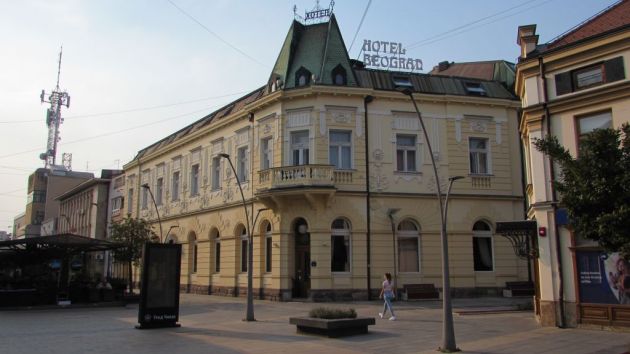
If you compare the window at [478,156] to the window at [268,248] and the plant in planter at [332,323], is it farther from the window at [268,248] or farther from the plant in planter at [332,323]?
the plant in planter at [332,323]

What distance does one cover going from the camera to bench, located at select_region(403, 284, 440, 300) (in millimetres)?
27312

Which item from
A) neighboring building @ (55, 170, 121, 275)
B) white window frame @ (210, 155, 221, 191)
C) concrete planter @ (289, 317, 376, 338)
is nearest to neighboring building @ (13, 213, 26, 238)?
neighboring building @ (55, 170, 121, 275)

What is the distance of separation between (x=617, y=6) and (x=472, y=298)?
15650 mm

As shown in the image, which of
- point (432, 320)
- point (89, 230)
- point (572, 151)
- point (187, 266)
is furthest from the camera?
point (89, 230)

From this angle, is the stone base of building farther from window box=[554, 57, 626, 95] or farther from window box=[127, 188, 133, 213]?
window box=[127, 188, 133, 213]

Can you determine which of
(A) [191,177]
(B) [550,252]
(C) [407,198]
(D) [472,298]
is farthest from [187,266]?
(B) [550,252]

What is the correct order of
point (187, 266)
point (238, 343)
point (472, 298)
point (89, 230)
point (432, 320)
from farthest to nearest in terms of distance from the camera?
1. point (89, 230)
2. point (187, 266)
3. point (472, 298)
4. point (432, 320)
5. point (238, 343)

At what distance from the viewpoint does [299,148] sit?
2928 cm

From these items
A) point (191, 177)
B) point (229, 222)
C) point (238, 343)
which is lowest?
point (238, 343)

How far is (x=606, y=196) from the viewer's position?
477 inches

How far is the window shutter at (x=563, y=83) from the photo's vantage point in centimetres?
1769

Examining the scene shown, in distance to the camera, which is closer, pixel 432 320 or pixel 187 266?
pixel 432 320

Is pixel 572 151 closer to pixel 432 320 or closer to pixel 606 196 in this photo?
pixel 606 196

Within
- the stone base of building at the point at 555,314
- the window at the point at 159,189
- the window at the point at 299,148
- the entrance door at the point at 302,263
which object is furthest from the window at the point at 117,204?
the stone base of building at the point at 555,314
